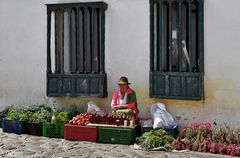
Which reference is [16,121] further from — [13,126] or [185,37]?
[185,37]

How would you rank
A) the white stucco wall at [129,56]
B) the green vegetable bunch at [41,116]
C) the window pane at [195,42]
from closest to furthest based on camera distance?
the white stucco wall at [129,56]
the window pane at [195,42]
the green vegetable bunch at [41,116]

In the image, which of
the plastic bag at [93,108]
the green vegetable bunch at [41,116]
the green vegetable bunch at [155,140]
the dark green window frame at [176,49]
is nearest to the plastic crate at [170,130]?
the green vegetable bunch at [155,140]

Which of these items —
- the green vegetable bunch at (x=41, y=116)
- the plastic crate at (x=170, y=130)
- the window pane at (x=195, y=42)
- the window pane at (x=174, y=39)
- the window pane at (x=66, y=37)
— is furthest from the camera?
the window pane at (x=66, y=37)

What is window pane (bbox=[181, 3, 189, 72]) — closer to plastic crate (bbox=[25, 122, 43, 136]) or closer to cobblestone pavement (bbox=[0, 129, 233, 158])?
cobblestone pavement (bbox=[0, 129, 233, 158])

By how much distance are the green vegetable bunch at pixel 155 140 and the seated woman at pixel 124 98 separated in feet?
2.73

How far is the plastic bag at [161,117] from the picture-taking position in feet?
30.6

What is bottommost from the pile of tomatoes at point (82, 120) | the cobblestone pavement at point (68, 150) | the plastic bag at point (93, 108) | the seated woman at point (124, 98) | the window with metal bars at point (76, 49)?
the cobblestone pavement at point (68, 150)

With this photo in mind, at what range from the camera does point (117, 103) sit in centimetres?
984

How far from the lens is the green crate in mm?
9086

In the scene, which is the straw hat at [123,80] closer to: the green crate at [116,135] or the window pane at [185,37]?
the green crate at [116,135]

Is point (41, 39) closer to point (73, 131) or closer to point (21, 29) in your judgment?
point (21, 29)

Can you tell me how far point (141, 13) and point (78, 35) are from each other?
188 cm

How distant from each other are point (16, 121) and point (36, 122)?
0.60 metres

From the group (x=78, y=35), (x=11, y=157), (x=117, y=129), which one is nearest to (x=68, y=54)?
(x=78, y=35)
